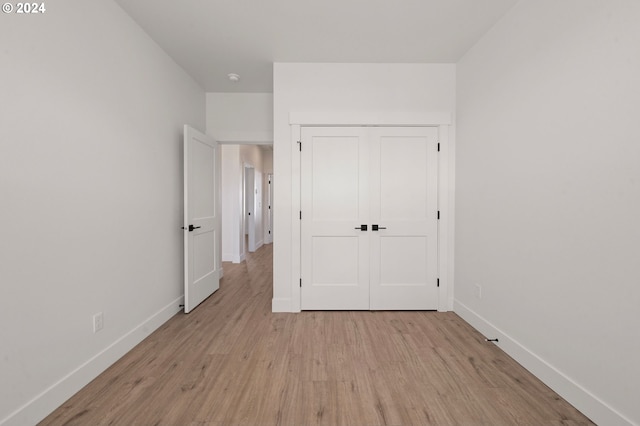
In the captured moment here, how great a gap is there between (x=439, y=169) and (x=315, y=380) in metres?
2.36

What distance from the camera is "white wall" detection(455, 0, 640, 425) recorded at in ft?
4.46

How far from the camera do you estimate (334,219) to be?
9.77ft

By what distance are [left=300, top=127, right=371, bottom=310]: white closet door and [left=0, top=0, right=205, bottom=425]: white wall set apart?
146 centimetres

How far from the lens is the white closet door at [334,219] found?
116 inches

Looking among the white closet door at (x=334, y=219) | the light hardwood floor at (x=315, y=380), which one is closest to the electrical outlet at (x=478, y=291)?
the light hardwood floor at (x=315, y=380)

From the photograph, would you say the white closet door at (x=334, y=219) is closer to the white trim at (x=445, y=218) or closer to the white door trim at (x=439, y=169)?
the white door trim at (x=439, y=169)

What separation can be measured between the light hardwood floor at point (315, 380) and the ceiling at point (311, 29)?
268 cm

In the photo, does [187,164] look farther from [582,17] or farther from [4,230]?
[582,17]

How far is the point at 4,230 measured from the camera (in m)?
1.33

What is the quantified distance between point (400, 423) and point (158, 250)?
2.43 m

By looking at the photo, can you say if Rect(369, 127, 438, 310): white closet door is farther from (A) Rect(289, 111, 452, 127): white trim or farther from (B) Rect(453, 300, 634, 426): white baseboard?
(B) Rect(453, 300, 634, 426): white baseboard

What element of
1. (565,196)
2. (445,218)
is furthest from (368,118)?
(565,196)

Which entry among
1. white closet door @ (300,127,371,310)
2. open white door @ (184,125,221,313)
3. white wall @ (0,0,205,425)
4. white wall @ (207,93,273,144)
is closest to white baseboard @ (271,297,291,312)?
white closet door @ (300,127,371,310)

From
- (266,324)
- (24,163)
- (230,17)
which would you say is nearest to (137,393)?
(266,324)
